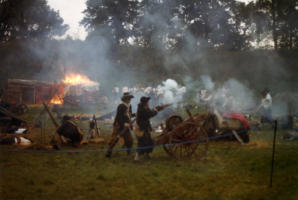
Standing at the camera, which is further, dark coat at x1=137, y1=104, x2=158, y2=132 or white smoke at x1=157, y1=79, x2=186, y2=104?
white smoke at x1=157, y1=79, x2=186, y2=104

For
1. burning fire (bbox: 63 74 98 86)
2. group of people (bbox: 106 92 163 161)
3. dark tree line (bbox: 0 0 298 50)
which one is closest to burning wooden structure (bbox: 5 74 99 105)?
burning fire (bbox: 63 74 98 86)

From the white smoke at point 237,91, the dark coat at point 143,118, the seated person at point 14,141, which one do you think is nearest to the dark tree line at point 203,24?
the white smoke at point 237,91

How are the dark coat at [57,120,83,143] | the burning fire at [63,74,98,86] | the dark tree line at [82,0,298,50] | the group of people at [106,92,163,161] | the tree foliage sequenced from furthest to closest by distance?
the dark tree line at [82,0,298,50] < the burning fire at [63,74,98,86] < the tree foliage < the dark coat at [57,120,83,143] < the group of people at [106,92,163,161]

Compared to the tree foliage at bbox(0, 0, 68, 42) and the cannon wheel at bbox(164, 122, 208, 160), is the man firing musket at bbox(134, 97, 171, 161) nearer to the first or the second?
the cannon wheel at bbox(164, 122, 208, 160)

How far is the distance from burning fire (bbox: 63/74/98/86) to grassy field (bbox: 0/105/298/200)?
21906mm

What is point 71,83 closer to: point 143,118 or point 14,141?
point 14,141

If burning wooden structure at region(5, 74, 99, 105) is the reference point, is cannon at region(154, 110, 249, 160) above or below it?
below

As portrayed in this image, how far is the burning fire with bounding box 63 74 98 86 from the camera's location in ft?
98.9

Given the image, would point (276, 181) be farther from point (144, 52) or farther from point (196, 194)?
point (144, 52)

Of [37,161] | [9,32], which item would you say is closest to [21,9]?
[9,32]

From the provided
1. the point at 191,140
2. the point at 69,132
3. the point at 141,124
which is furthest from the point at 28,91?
the point at 191,140

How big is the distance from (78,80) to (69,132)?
73.5 feet

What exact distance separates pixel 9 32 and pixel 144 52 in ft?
49.4

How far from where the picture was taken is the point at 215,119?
10.2 m
